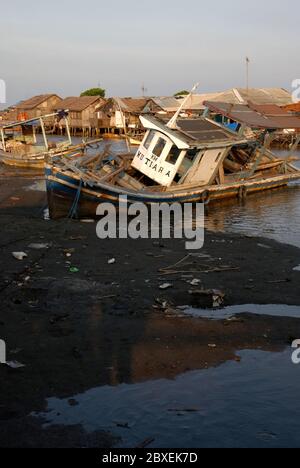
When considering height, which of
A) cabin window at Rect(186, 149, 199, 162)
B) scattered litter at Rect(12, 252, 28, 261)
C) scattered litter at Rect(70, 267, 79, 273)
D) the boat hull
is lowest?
scattered litter at Rect(70, 267, 79, 273)

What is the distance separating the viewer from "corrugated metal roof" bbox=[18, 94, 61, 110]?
221 ft

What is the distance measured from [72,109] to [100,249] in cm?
5456

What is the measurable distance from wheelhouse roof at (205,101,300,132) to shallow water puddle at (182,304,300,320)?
12455mm

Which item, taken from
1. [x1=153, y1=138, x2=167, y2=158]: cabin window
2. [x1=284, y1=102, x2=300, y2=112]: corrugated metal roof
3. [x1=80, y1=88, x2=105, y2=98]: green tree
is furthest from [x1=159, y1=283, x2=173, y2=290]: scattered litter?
[x1=80, y1=88, x2=105, y2=98]: green tree

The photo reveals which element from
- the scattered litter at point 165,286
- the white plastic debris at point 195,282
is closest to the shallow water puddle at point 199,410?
the scattered litter at point 165,286

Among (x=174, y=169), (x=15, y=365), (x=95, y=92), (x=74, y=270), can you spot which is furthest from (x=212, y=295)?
(x=95, y=92)

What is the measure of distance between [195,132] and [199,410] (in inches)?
543

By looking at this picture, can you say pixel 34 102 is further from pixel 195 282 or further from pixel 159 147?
pixel 195 282

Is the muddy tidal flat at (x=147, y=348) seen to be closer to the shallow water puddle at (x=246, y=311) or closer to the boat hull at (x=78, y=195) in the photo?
the shallow water puddle at (x=246, y=311)

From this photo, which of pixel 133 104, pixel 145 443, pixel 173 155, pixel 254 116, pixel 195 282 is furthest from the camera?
pixel 133 104

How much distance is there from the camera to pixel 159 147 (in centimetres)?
1808

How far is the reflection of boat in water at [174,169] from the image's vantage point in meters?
15.9

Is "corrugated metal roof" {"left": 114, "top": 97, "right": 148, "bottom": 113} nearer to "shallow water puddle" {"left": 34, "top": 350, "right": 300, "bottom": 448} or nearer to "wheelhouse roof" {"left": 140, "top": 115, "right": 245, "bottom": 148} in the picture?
"wheelhouse roof" {"left": 140, "top": 115, "right": 245, "bottom": 148}

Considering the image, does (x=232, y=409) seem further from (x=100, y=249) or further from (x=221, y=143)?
(x=221, y=143)
